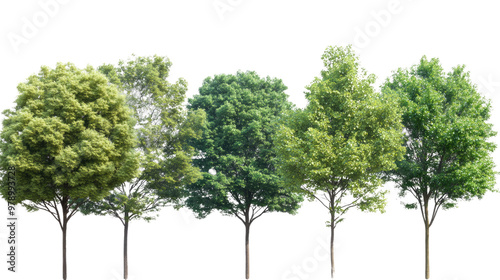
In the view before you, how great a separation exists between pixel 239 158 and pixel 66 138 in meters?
11.6

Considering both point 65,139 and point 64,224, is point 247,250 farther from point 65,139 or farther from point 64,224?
point 65,139

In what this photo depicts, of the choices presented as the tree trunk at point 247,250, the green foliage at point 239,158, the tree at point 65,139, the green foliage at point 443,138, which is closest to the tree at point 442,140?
the green foliage at point 443,138

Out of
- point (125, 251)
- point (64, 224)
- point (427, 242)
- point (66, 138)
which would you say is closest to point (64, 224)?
point (64, 224)

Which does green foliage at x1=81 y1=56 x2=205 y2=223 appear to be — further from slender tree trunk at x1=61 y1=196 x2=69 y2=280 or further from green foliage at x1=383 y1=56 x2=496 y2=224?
green foliage at x1=383 y1=56 x2=496 y2=224

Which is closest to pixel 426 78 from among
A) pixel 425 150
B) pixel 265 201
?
pixel 425 150

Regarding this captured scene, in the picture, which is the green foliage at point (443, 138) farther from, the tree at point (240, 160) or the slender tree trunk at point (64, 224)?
the slender tree trunk at point (64, 224)

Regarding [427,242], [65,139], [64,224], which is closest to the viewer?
→ [65,139]

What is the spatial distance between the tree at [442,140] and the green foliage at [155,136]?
13.7m

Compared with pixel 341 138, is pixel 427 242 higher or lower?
lower

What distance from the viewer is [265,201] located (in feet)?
103

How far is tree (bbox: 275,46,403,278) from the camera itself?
84.4 feet

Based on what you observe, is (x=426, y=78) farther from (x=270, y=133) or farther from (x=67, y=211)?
(x=67, y=211)

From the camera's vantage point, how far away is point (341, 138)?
85.6ft

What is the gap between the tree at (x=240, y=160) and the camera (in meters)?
31.2
